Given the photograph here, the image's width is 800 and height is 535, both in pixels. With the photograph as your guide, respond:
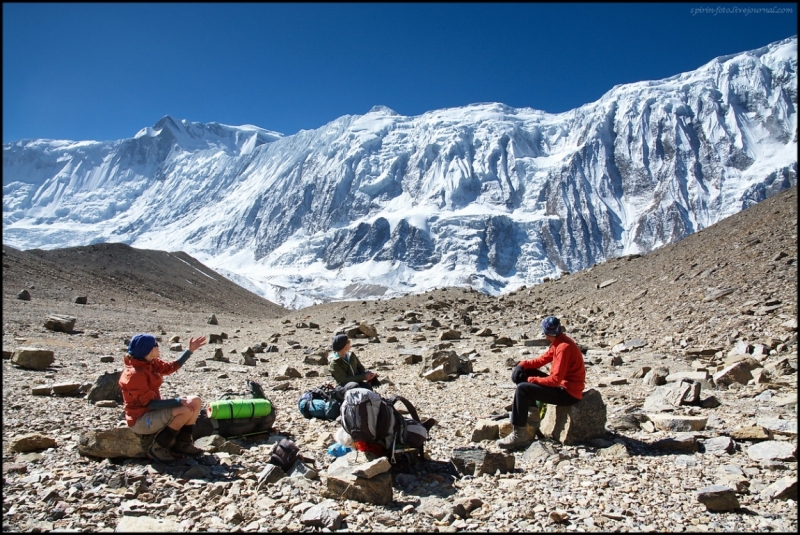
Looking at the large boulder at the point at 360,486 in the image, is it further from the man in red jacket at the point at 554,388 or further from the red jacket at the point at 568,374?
the red jacket at the point at 568,374

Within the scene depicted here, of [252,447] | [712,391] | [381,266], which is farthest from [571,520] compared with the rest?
[381,266]

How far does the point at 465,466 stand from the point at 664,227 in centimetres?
18927

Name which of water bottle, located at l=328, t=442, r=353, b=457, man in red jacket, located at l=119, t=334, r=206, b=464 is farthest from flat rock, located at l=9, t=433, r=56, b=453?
water bottle, located at l=328, t=442, r=353, b=457

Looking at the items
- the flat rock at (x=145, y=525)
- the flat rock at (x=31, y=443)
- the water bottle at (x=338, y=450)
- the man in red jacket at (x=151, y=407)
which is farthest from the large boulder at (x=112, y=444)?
the water bottle at (x=338, y=450)

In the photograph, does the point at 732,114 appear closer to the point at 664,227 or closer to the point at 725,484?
the point at 664,227

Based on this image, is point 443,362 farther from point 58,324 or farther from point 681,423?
point 58,324

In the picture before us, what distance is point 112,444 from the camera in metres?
5.56

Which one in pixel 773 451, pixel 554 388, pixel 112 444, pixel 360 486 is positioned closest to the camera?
pixel 360 486

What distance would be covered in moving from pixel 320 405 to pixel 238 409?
1.45 m

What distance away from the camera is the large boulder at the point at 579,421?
20.5 ft

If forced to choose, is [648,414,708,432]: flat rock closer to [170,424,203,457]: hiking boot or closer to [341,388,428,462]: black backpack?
[341,388,428,462]: black backpack

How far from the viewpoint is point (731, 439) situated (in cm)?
580

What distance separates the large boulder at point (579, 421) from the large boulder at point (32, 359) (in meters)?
10.2

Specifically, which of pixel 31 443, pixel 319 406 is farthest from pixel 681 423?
pixel 31 443
